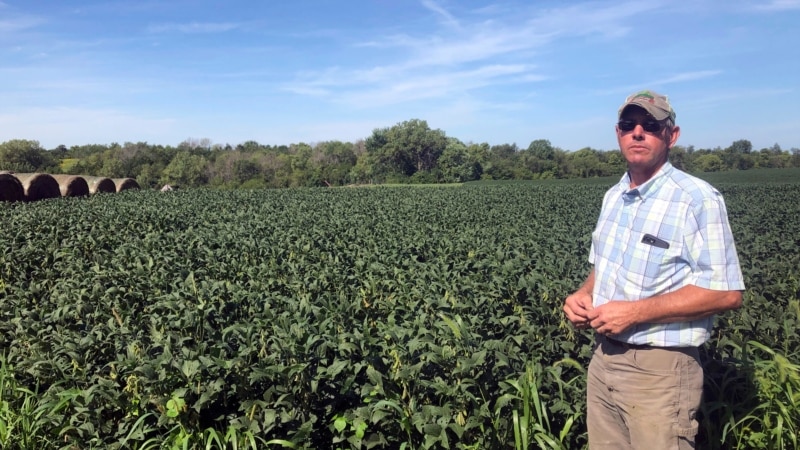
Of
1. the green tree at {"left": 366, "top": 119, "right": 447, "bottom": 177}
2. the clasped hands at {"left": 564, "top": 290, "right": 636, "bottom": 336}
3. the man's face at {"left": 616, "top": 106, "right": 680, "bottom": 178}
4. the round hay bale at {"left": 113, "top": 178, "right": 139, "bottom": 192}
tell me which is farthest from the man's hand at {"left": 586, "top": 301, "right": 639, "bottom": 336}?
the green tree at {"left": 366, "top": 119, "right": 447, "bottom": 177}

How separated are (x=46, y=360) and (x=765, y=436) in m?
5.09

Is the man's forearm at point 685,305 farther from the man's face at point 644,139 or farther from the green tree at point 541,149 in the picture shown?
the green tree at point 541,149

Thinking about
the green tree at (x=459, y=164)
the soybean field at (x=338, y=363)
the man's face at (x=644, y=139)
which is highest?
the green tree at (x=459, y=164)

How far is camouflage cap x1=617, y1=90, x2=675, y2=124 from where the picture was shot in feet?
8.20

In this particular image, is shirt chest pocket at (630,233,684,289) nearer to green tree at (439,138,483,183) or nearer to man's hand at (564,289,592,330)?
man's hand at (564,289,592,330)

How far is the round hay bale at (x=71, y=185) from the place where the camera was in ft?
89.6

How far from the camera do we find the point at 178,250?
804 centimetres

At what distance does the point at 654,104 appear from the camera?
8.29 ft

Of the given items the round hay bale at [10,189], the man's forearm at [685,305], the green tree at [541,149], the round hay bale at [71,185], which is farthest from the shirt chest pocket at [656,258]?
the green tree at [541,149]

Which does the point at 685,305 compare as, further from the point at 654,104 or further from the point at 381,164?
the point at 381,164

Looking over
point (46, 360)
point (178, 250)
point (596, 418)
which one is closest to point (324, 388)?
point (596, 418)

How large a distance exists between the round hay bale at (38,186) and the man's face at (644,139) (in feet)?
91.6

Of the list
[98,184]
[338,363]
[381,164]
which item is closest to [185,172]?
[381,164]

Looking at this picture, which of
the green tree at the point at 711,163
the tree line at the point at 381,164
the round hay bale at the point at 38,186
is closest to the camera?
the round hay bale at the point at 38,186
